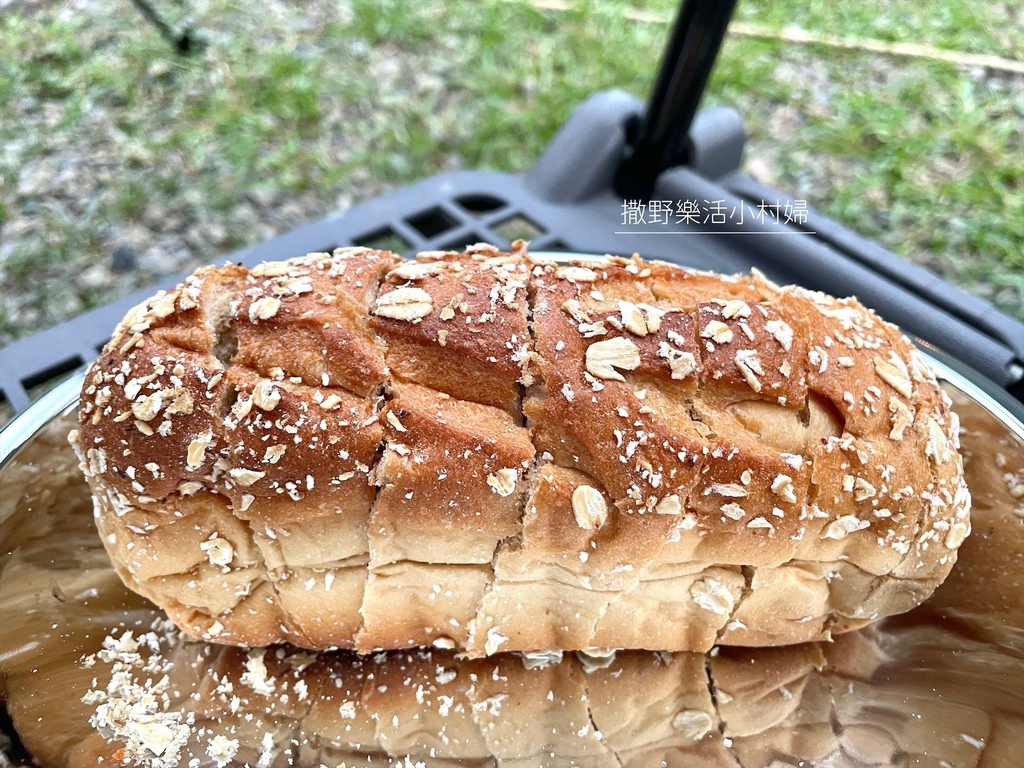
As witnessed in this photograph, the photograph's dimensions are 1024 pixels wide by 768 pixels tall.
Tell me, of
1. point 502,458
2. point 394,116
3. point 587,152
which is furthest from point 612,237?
point 394,116

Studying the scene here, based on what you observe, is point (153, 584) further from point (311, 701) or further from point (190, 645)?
point (311, 701)

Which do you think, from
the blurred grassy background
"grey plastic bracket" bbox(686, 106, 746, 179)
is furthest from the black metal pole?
the blurred grassy background

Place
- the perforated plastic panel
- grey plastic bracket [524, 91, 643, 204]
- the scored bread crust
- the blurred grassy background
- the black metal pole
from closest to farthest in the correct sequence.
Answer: the scored bread crust → the perforated plastic panel → the black metal pole → grey plastic bracket [524, 91, 643, 204] → the blurred grassy background

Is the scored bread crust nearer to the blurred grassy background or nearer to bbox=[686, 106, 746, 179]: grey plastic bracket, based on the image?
bbox=[686, 106, 746, 179]: grey plastic bracket

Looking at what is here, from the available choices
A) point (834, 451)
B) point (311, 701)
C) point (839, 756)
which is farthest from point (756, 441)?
point (311, 701)

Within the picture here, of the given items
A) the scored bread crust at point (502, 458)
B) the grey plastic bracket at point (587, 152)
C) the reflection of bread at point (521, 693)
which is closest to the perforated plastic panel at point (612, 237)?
the grey plastic bracket at point (587, 152)

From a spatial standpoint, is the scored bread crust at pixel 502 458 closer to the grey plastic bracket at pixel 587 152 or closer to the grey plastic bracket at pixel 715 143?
the grey plastic bracket at pixel 587 152

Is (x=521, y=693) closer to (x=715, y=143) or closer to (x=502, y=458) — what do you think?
(x=502, y=458)
